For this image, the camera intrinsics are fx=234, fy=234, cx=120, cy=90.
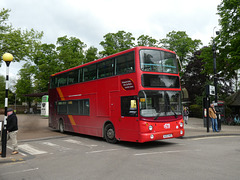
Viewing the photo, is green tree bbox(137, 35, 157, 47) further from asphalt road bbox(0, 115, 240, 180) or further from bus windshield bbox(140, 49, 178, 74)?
asphalt road bbox(0, 115, 240, 180)

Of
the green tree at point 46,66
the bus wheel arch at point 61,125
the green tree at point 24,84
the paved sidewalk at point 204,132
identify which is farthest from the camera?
the green tree at point 24,84

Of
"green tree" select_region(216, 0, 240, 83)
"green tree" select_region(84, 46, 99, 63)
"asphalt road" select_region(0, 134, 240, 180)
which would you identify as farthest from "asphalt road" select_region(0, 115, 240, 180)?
"green tree" select_region(84, 46, 99, 63)

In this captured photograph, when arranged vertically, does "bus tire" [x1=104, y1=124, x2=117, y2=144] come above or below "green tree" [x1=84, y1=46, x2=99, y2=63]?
below

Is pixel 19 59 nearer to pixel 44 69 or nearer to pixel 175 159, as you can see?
pixel 175 159

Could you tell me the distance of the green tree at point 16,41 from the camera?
16.6 metres

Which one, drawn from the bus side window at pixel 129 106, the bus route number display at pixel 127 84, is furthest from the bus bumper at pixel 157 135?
the bus route number display at pixel 127 84

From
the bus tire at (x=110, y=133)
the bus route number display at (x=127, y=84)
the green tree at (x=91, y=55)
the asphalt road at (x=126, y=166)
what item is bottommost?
the asphalt road at (x=126, y=166)

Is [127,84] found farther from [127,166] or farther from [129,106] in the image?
[127,166]

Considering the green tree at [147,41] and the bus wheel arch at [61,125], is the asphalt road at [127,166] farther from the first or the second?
the green tree at [147,41]

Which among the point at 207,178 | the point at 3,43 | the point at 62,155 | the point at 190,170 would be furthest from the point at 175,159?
the point at 3,43

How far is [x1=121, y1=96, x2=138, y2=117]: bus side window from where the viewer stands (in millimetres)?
9562

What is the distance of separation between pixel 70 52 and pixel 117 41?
26.7 ft

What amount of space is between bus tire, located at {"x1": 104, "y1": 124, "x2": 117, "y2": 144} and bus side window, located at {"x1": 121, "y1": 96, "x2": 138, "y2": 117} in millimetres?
1234

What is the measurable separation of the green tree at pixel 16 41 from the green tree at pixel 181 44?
26283 mm
